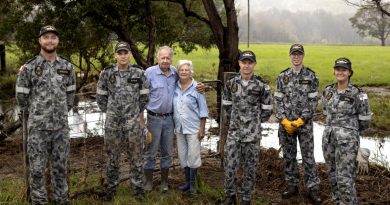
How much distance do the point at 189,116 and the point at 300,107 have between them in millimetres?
1478

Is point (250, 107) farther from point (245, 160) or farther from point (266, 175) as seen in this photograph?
point (266, 175)

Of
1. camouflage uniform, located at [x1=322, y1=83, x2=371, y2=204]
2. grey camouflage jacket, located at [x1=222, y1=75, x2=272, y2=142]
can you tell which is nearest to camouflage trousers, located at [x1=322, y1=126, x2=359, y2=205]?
camouflage uniform, located at [x1=322, y1=83, x2=371, y2=204]

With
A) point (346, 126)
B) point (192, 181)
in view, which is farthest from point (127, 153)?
point (346, 126)

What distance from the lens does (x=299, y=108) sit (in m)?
6.52

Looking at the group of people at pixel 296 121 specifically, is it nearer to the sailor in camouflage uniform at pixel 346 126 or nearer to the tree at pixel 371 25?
the sailor in camouflage uniform at pixel 346 126

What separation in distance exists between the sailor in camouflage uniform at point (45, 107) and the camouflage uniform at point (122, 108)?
0.50 metres

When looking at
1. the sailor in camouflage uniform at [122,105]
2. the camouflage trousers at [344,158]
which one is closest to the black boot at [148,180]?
the sailor in camouflage uniform at [122,105]

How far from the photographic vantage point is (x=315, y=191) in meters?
6.71

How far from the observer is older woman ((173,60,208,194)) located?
21.5 feet

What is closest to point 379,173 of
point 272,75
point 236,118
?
→ point 236,118

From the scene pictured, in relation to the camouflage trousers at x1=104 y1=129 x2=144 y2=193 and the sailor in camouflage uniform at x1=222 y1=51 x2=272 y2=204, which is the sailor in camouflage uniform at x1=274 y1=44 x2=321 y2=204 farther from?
the camouflage trousers at x1=104 y1=129 x2=144 y2=193

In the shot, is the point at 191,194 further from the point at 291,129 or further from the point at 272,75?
the point at 272,75

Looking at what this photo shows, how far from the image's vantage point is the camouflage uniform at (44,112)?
5.61m

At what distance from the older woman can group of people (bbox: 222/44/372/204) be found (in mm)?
435
